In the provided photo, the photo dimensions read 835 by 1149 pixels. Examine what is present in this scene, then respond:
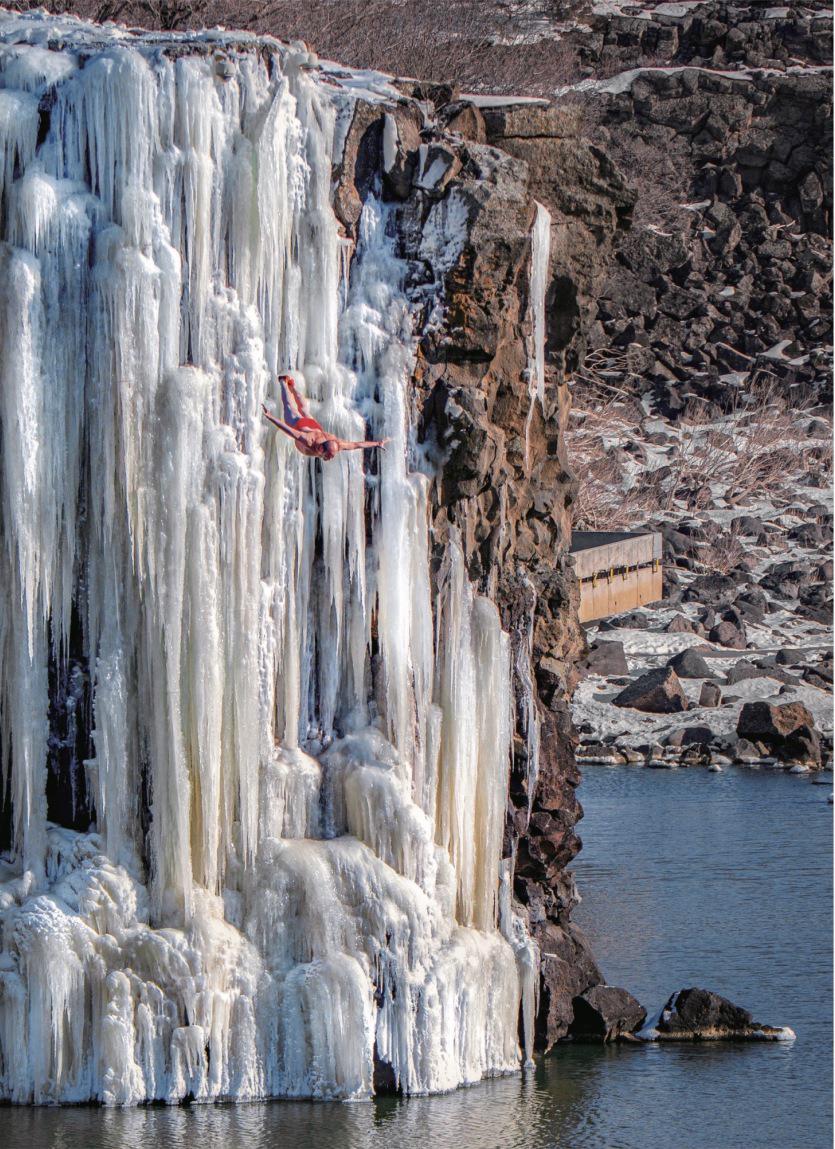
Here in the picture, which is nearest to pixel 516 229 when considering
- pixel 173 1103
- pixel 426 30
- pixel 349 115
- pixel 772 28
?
pixel 349 115

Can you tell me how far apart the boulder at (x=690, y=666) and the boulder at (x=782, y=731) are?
2.47 metres

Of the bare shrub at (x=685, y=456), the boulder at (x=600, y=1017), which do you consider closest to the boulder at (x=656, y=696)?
the bare shrub at (x=685, y=456)

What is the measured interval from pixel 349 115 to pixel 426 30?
1953 inches

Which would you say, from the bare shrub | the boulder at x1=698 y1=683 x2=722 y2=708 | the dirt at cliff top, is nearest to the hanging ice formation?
the boulder at x1=698 y1=683 x2=722 y2=708

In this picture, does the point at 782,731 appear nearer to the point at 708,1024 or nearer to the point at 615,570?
the point at 615,570

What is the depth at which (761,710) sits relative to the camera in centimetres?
2516

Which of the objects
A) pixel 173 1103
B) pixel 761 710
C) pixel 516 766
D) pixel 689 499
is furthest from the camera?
pixel 689 499

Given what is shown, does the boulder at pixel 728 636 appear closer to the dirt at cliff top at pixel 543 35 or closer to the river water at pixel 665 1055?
the river water at pixel 665 1055

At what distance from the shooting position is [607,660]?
28.2 m

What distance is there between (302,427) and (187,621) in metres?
1.15

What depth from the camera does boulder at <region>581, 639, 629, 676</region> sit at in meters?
27.9

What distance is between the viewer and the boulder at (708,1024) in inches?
525

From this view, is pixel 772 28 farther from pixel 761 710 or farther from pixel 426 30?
pixel 761 710

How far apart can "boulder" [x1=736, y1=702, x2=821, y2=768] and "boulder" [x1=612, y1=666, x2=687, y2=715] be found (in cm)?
116
